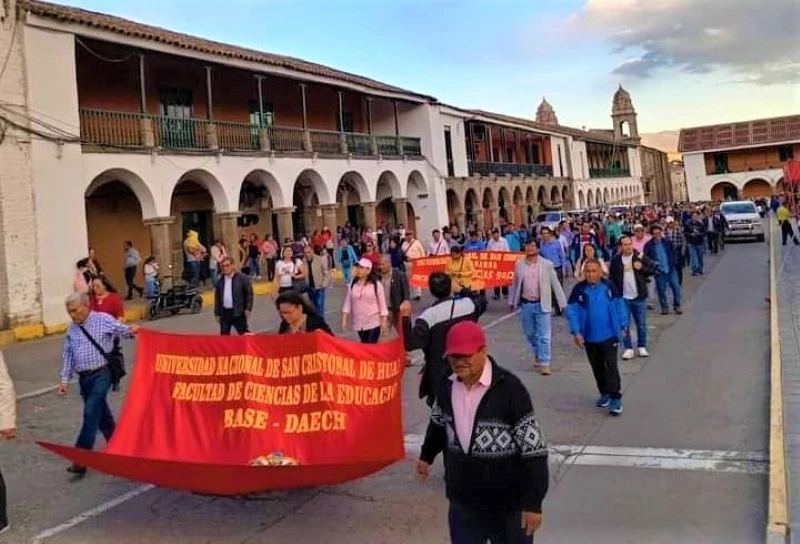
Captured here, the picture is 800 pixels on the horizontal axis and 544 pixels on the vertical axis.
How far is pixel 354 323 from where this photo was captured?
31.9 feet

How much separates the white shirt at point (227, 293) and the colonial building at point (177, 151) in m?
7.73

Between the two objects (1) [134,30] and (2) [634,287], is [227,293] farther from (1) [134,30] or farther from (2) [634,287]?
(1) [134,30]

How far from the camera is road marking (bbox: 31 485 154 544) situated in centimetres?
558

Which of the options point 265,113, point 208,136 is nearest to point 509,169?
point 265,113

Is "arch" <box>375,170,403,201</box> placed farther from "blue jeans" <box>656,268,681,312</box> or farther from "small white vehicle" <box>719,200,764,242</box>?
"blue jeans" <box>656,268,681,312</box>

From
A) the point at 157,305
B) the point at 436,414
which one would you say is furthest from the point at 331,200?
the point at 436,414

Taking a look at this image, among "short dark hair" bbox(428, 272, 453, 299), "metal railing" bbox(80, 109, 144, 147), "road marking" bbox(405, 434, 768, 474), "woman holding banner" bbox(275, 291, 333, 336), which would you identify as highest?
"metal railing" bbox(80, 109, 144, 147)

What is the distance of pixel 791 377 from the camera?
887 centimetres

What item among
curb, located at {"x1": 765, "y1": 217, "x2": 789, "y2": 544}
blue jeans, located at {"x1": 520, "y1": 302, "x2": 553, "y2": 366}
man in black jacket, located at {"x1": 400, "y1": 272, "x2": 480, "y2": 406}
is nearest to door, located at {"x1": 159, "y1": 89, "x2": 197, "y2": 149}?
blue jeans, located at {"x1": 520, "y1": 302, "x2": 553, "y2": 366}

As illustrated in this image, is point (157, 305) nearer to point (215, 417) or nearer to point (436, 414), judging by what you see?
point (215, 417)

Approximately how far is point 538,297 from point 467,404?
22.0 feet

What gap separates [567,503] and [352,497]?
1.65m

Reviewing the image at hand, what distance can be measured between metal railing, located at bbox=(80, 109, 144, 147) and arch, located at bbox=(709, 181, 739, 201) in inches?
2566

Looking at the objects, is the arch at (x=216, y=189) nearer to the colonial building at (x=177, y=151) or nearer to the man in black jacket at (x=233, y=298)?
the colonial building at (x=177, y=151)
